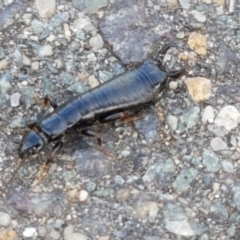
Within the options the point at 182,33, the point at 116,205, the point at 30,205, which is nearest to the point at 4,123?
the point at 30,205

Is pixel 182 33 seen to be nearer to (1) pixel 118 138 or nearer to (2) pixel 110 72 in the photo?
(2) pixel 110 72

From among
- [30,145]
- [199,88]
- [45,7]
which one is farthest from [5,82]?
[199,88]

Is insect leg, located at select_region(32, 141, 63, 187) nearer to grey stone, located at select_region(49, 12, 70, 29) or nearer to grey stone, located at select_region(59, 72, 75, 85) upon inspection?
grey stone, located at select_region(59, 72, 75, 85)

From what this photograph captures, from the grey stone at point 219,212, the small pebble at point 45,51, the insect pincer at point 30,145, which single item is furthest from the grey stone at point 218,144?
the small pebble at point 45,51

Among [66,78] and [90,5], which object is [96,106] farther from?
[90,5]

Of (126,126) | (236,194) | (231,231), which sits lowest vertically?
(231,231)

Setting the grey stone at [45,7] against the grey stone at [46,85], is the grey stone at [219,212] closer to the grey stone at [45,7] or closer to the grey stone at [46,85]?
the grey stone at [46,85]
